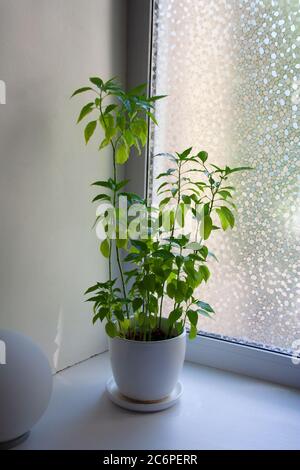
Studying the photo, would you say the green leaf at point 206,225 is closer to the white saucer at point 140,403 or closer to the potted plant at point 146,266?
the potted plant at point 146,266

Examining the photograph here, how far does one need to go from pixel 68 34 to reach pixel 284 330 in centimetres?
108

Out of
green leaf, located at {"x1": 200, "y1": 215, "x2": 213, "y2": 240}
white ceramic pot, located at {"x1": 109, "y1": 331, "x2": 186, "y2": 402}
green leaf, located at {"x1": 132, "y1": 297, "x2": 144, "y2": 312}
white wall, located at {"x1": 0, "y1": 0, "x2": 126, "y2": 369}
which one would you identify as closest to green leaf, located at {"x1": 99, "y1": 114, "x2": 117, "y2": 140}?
white wall, located at {"x1": 0, "y1": 0, "x2": 126, "y2": 369}

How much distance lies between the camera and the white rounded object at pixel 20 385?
1032 mm

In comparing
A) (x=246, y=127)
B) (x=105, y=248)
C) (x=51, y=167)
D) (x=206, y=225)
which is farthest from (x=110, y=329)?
(x=246, y=127)

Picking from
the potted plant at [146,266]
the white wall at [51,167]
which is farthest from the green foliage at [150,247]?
the white wall at [51,167]

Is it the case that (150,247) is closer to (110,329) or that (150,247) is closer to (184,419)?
(110,329)

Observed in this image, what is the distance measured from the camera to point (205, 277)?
1.29 m

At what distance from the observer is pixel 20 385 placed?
1.05m

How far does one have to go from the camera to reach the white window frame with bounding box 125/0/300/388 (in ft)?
4.80

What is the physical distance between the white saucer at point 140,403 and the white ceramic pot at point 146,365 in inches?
0.6

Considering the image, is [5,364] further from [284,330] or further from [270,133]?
[270,133]

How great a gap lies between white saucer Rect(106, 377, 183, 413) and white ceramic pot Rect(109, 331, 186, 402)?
1cm

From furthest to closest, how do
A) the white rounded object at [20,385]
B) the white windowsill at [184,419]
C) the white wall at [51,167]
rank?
1. the white wall at [51,167]
2. the white windowsill at [184,419]
3. the white rounded object at [20,385]
